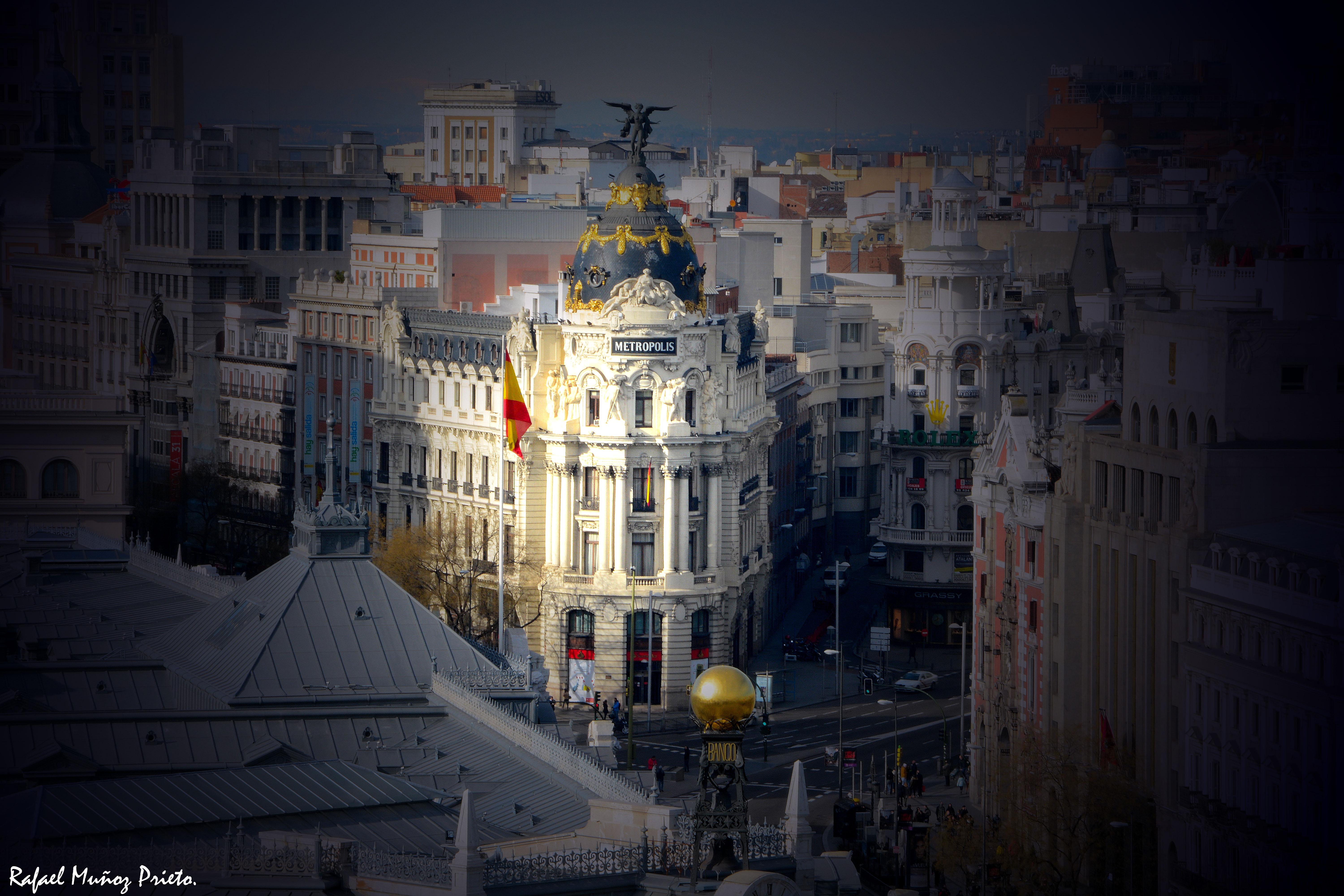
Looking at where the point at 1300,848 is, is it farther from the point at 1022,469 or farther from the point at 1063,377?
the point at 1063,377

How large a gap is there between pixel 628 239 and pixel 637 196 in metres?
3.29

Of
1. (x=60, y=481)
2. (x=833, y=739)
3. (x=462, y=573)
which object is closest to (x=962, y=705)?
(x=833, y=739)

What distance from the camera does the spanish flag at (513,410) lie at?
163 meters

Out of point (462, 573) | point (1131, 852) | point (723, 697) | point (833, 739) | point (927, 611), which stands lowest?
point (833, 739)

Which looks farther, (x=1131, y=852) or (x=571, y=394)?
(x=571, y=394)

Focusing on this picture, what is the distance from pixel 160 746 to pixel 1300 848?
35.7 m

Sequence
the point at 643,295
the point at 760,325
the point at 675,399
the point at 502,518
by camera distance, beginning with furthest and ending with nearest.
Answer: the point at 760,325, the point at 675,399, the point at 643,295, the point at 502,518

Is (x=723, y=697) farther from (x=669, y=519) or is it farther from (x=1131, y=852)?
(x=669, y=519)

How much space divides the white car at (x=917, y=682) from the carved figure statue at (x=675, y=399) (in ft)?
59.1

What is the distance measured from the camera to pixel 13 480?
166 meters

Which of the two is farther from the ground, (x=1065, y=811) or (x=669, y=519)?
(x=669, y=519)

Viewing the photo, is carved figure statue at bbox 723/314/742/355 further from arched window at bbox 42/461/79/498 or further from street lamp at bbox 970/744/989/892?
street lamp at bbox 970/744/989/892

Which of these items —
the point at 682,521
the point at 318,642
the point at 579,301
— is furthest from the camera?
the point at 579,301

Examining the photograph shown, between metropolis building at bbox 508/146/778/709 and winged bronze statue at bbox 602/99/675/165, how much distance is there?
2012 mm
